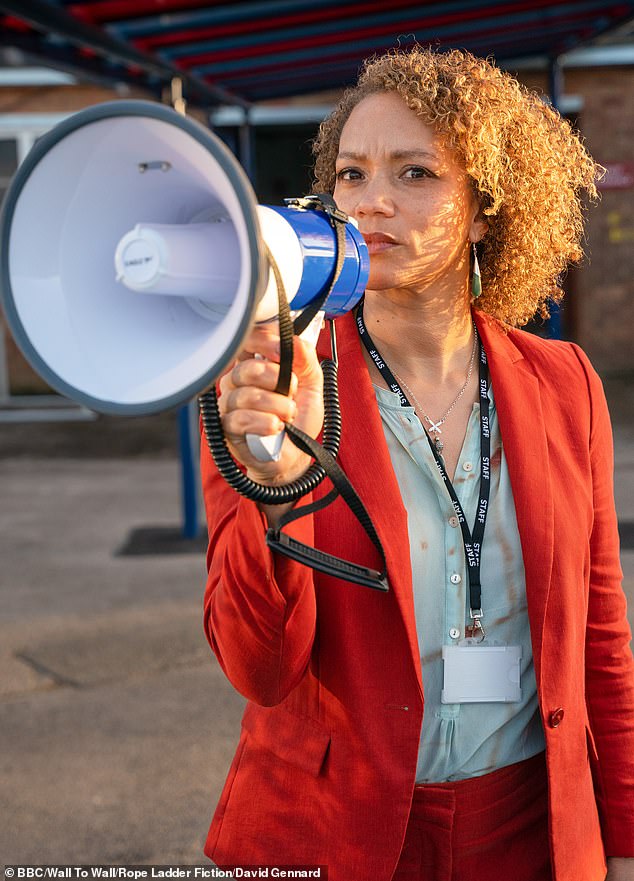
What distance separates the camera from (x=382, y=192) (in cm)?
154

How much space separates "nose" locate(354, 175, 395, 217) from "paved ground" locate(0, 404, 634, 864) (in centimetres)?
231

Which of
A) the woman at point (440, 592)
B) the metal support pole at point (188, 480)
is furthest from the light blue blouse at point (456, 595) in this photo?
the metal support pole at point (188, 480)

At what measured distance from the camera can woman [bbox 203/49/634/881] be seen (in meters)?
1.48

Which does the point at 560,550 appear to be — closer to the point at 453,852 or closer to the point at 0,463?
the point at 453,852

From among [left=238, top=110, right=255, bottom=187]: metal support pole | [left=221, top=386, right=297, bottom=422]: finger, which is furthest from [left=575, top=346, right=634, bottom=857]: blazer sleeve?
[left=238, top=110, right=255, bottom=187]: metal support pole

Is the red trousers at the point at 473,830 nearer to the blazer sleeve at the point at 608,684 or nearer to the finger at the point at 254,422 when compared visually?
the blazer sleeve at the point at 608,684

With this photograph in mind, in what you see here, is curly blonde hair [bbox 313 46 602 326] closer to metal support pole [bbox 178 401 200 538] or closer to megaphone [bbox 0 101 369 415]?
megaphone [bbox 0 101 369 415]

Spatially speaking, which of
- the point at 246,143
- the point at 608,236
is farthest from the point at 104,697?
the point at 608,236

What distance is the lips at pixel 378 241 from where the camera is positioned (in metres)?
1.52

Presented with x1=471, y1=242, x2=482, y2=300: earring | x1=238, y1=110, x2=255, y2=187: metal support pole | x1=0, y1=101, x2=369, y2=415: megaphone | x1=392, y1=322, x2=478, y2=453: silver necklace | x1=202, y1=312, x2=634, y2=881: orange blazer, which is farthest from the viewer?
x1=238, y1=110, x2=255, y2=187: metal support pole

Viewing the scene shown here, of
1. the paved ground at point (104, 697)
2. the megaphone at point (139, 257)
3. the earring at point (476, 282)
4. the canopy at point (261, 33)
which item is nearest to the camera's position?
the megaphone at point (139, 257)

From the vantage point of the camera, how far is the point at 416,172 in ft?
5.22

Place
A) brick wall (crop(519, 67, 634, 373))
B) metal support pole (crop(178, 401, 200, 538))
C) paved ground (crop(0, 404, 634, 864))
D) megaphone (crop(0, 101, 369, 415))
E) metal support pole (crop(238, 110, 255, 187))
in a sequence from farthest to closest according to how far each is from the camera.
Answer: brick wall (crop(519, 67, 634, 373)) → metal support pole (crop(238, 110, 255, 187)) → metal support pole (crop(178, 401, 200, 538)) → paved ground (crop(0, 404, 634, 864)) → megaphone (crop(0, 101, 369, 415))

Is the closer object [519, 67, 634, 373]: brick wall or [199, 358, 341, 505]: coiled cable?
[199, 358, 341, 505]: coiled cable
